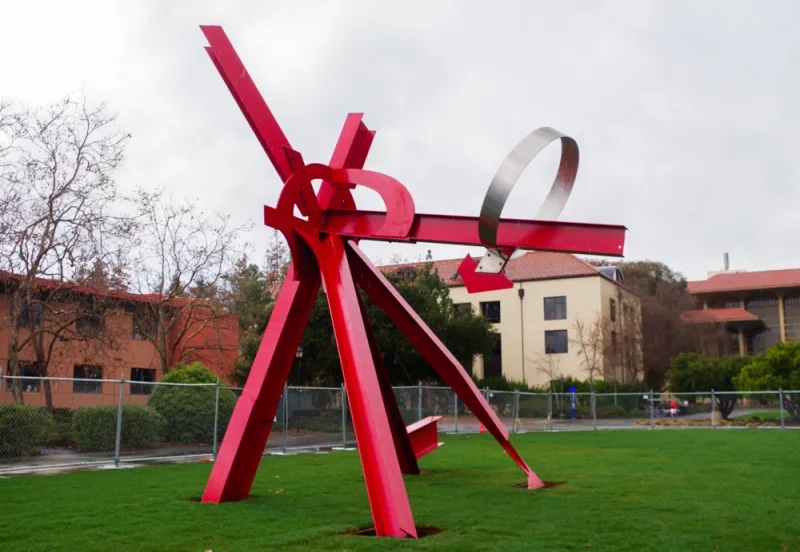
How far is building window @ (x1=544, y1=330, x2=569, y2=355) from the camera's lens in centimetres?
4769

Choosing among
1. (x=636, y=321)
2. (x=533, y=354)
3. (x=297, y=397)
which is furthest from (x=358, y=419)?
(x=636, y=321)

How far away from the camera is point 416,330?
9969mm

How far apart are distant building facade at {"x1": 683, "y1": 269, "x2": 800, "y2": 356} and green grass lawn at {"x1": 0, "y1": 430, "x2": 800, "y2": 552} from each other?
5052 cm

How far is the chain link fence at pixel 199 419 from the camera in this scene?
14891mm

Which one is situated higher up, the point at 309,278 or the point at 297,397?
the point at 309,278

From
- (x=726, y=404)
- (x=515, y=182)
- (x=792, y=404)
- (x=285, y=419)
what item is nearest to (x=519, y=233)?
(x=515, y=182)

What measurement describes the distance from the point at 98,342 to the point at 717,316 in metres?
51.3

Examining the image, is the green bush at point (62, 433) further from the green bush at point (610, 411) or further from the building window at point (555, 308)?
the building window at point (555, 308)

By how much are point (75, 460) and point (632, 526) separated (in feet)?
36.4

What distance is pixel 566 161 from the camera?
8500 millimetres

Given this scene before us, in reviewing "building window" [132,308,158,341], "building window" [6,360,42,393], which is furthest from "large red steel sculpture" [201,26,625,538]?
"building window" [132,308,158,341]

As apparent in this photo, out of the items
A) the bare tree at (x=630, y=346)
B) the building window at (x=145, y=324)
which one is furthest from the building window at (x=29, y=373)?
the bare tree at (x=630, y=346)

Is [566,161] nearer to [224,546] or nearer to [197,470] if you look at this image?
[224,546]

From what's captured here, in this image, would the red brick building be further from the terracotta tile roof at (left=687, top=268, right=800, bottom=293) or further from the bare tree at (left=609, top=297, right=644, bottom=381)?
the terracotta tile roof at (left=687, top=268, right=800, bottom=293)
